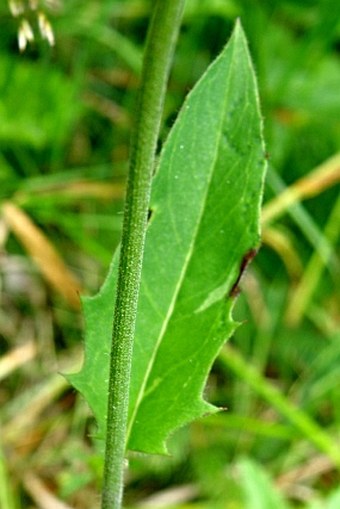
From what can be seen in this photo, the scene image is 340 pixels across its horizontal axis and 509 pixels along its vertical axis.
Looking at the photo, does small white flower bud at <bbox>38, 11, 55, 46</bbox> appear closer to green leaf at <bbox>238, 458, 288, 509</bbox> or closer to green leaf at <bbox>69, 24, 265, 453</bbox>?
green leaf at <bbox>69, 24, 265, 453</bbox>

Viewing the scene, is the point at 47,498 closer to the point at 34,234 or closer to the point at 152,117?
the point at 34,234

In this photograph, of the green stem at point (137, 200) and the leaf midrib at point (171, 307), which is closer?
the green stem at point (137, 200)

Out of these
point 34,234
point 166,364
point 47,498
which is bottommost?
point 166,364

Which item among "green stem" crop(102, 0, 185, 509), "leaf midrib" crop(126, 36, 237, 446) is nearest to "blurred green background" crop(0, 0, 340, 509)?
"leaf midrib" crop(126, 36, 237, 446)

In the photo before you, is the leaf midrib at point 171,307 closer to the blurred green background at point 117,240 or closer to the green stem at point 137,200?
the green stem at point 137,200

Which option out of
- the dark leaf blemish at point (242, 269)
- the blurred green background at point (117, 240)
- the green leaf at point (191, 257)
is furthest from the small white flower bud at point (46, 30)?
the blurred green background at point (117, 240)

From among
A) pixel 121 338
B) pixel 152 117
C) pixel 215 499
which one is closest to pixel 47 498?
pixel 215 499

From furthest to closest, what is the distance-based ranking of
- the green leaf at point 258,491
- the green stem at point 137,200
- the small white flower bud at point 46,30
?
the green leaf at point 258,491, the small white flower bud at point 46,30, the green stem at point 137,200

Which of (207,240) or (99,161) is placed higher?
(99,161)
